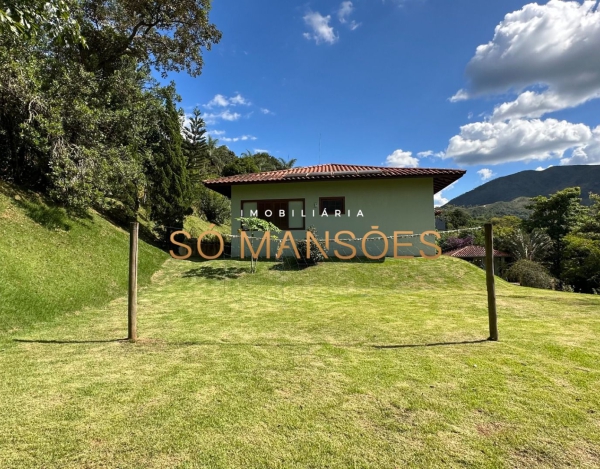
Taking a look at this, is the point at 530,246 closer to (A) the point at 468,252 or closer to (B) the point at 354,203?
(A) the point at 468,252

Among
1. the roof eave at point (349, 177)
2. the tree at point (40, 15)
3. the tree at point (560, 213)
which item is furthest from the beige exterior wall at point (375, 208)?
the tree at point (560, 213)

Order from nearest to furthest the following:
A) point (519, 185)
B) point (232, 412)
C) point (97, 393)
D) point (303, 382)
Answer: point (232, 412) < point (97, 393) < point (303, 382) < point (519, 185)

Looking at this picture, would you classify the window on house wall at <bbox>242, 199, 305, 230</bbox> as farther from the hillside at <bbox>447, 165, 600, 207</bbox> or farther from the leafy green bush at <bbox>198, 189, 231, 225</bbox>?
the hillside at <bbox>447, 165, 600, 207</bbox>

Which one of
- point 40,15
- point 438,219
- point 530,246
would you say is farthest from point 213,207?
point 530,246

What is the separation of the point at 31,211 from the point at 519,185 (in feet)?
472

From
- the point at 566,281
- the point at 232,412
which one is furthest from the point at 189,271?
the point at 566,281

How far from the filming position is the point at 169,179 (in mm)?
14297

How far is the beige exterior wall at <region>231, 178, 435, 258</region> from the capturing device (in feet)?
43.3

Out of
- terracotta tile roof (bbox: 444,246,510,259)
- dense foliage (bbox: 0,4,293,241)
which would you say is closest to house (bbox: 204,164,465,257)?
dense foliage (bbox: 0,4,293,241)

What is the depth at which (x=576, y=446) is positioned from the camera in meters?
2.11

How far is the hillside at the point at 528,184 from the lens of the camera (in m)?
104

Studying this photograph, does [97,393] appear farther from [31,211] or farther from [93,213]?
[93,213]

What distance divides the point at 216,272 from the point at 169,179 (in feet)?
19.2

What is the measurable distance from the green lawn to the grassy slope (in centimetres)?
69
